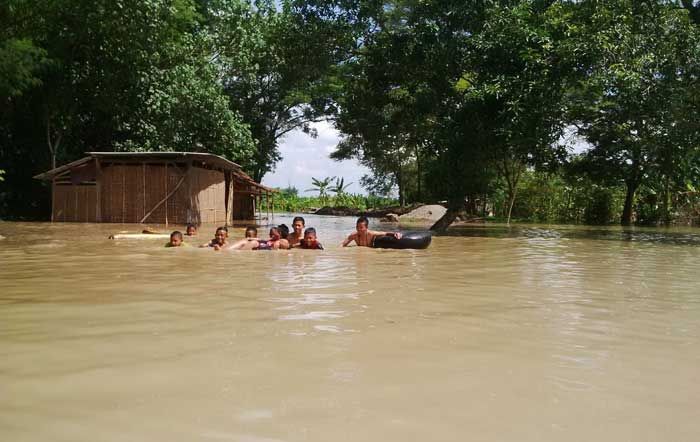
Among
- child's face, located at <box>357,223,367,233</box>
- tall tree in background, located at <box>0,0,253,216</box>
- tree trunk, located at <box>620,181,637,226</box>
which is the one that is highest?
tall tree in background, located at <box>0,0,253,216</box>

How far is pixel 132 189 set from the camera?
2066cm

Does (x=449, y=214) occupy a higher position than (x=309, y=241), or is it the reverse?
(x=449, y=214)

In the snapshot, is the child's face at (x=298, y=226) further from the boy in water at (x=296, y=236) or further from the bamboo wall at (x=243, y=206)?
the bamboo wall at (x=243, y=206)

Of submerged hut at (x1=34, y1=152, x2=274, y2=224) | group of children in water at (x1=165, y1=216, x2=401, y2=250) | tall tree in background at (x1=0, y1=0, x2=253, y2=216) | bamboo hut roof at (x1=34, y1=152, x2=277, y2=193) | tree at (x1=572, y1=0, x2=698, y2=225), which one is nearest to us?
group of children in water at (x1=165, y1=216, x2=401, y2=250)

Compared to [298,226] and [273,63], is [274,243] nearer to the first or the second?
[298,226]

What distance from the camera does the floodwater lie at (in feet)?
8.11

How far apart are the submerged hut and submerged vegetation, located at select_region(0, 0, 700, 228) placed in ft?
10.8

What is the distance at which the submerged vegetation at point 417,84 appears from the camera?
1644cm

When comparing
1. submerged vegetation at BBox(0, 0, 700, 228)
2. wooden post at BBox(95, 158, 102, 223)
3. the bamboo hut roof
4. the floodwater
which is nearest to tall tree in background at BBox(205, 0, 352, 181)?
submerged vegetation at BBox(0, 0, 700, 228)

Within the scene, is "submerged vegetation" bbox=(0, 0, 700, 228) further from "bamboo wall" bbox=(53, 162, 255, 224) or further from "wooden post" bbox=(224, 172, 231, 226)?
"bamboo wall" bbox=(53, 162, 255, 224)

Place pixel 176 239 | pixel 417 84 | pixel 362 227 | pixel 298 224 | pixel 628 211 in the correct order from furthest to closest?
pixel 628 211 < pixel 417 84 < pixel 362 227 < pixel 298 224 < pixel 176 239

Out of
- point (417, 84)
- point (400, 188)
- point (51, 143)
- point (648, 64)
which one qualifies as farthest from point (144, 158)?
point (400, 188)

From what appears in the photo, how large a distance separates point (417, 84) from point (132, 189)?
10425 mm

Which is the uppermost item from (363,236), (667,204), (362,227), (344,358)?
(667,204)
